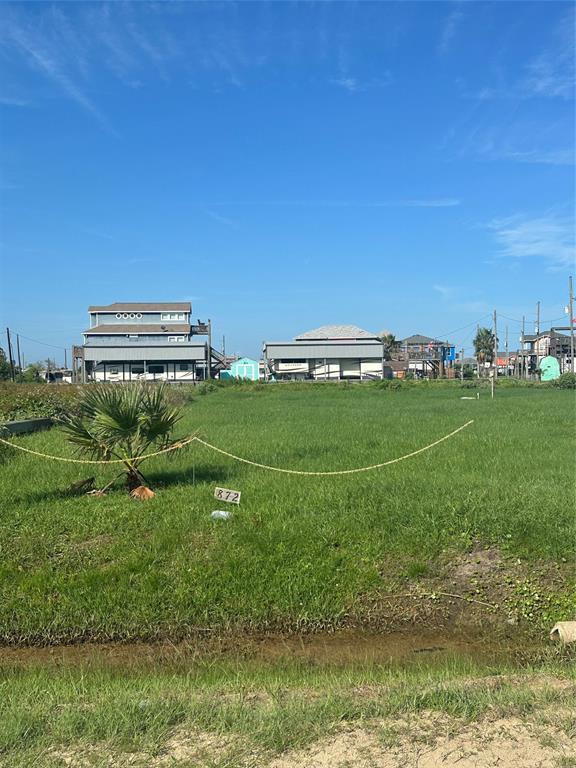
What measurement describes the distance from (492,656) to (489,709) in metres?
1.88

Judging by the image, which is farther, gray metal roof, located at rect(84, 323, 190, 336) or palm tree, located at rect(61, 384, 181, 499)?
gray metal roof, located at rect(84, 323, 190, 336)

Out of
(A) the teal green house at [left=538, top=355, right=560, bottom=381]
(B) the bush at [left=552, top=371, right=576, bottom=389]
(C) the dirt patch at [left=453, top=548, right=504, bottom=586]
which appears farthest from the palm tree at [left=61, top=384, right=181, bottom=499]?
(A) the teal green house at [left=538, top=355, right=560, bottom=381]

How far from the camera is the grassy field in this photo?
692 cm

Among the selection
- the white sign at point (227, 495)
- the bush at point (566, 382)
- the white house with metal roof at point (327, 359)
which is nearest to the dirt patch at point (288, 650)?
the white sign at point (227, 495)

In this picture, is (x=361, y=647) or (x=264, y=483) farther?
(x=264, y=483)

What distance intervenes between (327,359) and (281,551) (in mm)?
72692

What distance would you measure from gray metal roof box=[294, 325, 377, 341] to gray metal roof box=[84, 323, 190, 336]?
15.4 m

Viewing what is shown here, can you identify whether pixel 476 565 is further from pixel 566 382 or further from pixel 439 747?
pixel 566 382

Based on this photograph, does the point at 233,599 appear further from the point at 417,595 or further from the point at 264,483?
the point at 264,483

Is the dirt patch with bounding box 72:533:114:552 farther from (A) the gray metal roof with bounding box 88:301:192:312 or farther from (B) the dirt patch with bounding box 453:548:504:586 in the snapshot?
(A) the gray metal roof with bounding box 88:301:192:312

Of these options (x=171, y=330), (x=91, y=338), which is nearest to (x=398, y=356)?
(x=171, y=330)

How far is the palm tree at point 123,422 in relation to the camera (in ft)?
33.1

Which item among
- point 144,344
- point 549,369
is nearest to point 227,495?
point 144,344

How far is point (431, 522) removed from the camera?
28.2 ft
